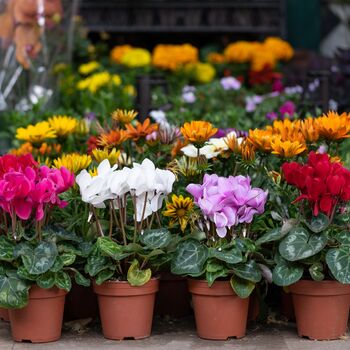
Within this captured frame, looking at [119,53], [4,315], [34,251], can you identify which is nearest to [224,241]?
[34,251]

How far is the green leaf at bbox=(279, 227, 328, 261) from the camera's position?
14.8ft

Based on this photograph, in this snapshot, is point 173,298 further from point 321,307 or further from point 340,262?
point 340,262

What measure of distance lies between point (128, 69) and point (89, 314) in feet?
20.2

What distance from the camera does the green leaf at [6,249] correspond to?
462 centimetres

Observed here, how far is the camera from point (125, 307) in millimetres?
4719

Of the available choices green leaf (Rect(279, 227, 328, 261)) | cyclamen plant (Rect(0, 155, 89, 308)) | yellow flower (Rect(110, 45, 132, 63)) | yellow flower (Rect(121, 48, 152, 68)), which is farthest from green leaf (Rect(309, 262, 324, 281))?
yellow flower (Rect(110, 45, 132, 63))

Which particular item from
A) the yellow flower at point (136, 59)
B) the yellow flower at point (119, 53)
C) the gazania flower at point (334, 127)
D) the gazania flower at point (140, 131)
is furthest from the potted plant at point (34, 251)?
the yellow flower at point (119, 53)

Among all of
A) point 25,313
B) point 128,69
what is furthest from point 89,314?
point 128,69

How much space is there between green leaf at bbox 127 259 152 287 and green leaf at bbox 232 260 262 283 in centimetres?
37

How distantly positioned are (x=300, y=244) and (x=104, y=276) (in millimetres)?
849

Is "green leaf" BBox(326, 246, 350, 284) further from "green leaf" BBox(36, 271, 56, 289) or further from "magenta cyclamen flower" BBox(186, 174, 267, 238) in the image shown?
"green leaf" BBox(36, 271, 56, 289)

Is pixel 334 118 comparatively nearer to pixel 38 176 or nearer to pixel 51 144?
pixel 38 176

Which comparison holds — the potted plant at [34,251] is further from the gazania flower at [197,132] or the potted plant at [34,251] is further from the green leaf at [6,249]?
the gazania flower at [197,132]

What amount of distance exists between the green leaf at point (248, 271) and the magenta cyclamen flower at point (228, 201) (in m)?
0.16
